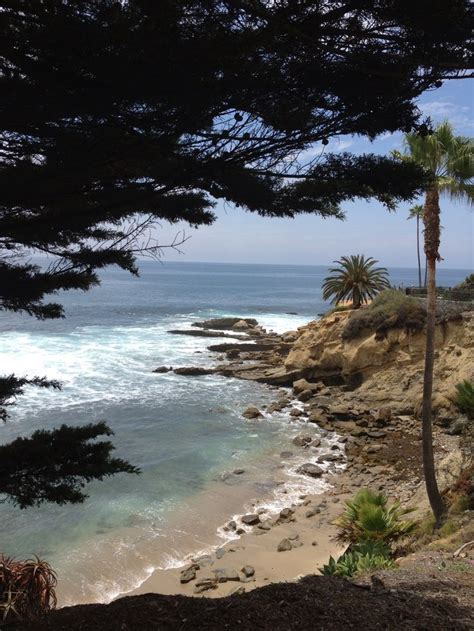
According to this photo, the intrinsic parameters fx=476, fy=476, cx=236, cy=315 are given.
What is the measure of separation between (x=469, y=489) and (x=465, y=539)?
6.49ft

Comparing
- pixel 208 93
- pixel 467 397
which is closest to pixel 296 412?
pixel 467 397

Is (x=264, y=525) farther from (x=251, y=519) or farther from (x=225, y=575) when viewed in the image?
(x=225, y=575)

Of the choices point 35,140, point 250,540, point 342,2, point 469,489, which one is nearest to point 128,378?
point 250,540

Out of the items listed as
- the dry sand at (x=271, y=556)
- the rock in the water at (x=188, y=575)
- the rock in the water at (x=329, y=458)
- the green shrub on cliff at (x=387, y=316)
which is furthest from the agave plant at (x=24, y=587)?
the green shrub on cliff at (x=387, y=316)

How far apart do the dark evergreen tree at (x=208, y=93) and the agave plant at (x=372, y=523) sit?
5.76 metres

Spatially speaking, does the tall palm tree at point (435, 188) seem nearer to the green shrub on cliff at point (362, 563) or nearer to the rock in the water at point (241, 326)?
the green shrub on cliff at point (362, 563)

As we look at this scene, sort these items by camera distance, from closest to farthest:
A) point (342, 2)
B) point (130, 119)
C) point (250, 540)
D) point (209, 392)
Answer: point (342, 2) → point (130, 119) → point (250, 540) → point (209, 392)

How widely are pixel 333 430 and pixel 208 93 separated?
16.1 meters

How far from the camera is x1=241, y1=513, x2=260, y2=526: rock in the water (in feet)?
37.1

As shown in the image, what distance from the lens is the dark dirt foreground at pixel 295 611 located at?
3701mm

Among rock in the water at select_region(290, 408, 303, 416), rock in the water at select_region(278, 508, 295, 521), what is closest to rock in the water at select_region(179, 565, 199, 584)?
rock in the water at select_region(278, 508, 295, 521)

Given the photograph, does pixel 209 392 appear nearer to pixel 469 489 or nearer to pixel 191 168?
pixel 469 489

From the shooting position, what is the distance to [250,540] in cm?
1050

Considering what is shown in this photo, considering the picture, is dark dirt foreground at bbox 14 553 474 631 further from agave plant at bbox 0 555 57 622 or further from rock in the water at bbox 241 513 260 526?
rock in the water at bbox 241 513 260 526
